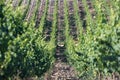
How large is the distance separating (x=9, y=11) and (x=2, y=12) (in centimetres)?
24

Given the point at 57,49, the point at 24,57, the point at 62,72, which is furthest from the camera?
the point at 57,49

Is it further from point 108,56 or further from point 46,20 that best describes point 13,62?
point 46,20

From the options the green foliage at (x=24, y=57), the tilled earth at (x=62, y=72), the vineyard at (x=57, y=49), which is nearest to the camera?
the green foliage at (x=24, y=57)

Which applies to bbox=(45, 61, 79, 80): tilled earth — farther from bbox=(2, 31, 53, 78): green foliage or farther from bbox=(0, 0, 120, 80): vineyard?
bbox=(2, 31, 53, 78): green foliage

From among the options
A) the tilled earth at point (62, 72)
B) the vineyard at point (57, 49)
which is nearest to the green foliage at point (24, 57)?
the vineyard at point (57, 49)

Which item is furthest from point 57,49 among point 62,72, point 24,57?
point 24,57

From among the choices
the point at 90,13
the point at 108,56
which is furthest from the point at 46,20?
the point at 108,56

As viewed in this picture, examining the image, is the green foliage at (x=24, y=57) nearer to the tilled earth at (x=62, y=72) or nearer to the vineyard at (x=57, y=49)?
the vineyard at (x=57, y=49)

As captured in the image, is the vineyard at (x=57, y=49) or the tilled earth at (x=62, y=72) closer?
the vineyard at (x=57, y=49)

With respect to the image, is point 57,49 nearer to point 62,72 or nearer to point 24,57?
point 62,72

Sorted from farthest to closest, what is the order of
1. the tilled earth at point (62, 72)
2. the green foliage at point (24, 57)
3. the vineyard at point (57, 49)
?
the tilled earth at point (62, 72) < the vineyard at point (57, 49) < the green foliage at point (24, 57)

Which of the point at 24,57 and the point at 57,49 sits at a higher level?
the point at 24,57

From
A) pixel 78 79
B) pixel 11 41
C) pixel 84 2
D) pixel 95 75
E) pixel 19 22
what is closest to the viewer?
pixel 11 41

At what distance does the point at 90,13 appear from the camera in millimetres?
35938
